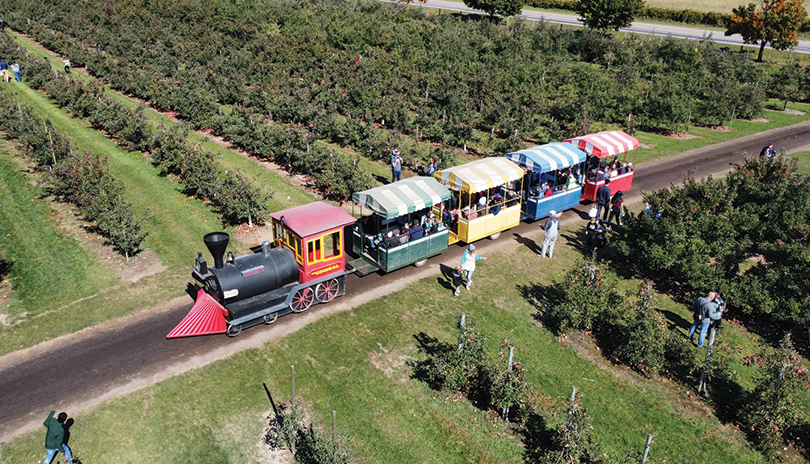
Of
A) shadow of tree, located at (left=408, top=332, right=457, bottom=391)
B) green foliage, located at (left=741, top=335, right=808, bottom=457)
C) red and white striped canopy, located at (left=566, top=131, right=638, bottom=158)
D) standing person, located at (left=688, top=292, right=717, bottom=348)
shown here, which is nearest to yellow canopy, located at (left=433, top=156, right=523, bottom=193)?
red and white striped canopy, located at (left=566, top=131, right=638, bottom=158)

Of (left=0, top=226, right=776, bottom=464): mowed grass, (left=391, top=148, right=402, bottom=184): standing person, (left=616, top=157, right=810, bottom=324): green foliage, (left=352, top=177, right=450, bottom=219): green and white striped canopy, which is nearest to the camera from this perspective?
(left=0, top=226, right=776, bottom=464): mowed grass

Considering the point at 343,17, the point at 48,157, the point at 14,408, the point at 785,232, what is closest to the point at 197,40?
the point at 343,17

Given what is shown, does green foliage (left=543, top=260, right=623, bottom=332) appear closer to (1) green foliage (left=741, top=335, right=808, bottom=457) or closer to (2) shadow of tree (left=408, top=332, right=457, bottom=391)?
(2) shadow of tree (left=408, top=332, right=457, bottom=391)

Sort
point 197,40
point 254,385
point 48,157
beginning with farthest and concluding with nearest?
point 197,40
point 48,157
point 254,385

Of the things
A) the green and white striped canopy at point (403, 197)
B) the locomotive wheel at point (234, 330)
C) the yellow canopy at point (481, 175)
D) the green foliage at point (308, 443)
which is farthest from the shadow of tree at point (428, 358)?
the yellow canopy at point (481, 175)

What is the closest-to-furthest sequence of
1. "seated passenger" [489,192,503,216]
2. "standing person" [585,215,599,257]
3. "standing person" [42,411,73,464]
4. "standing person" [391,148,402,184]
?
"standing person" [42,411,73,464] → "standing person" [585,215,599,257] → "seated passenger" [489,192,503,216] → "standing person" [391,148,402,184]

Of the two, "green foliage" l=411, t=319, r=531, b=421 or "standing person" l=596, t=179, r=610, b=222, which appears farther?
"standing person" l=596, t=179, r=610, b=222

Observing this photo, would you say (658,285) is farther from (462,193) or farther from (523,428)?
(523,428)
